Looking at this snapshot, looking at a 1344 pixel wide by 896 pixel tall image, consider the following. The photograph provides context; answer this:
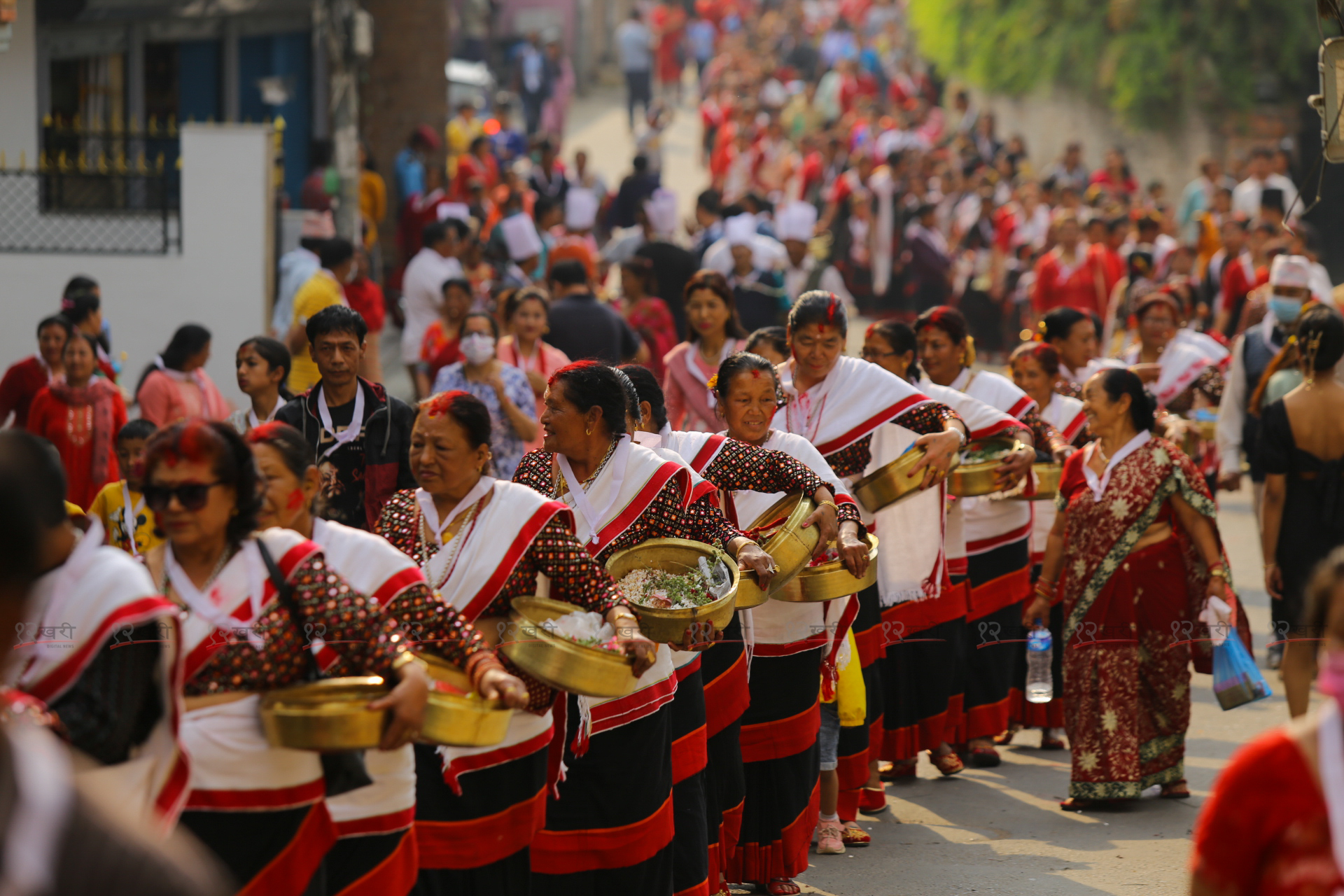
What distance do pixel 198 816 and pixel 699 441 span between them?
2629mm

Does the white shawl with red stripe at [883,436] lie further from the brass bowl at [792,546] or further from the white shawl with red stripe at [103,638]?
the white shawl with red stripe at [103,638]

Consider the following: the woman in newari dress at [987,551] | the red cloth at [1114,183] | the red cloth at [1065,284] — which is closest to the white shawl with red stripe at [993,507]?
the woman in newari dress at [987,551]

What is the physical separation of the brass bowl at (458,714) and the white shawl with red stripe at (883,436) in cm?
290

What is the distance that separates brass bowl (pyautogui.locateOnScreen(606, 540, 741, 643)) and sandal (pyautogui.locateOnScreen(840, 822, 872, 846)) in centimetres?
206

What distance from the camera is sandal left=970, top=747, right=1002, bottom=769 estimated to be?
27.3 ft

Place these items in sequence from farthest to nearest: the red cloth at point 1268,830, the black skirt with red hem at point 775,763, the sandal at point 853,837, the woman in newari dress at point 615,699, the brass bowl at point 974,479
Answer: the brass bowl at point 974,479 < the sandal at point 853,837 < the black skirt with red hem at point 775,763 < the woman in newari dress at point 615,699 < the red cloth at point 1268,830

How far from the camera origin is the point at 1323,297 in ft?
43.3

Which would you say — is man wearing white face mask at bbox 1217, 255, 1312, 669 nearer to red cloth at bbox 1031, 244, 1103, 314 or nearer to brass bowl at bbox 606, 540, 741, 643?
brass bowl at bbox 606, 540, 741, 643

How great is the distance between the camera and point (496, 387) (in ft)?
30.1

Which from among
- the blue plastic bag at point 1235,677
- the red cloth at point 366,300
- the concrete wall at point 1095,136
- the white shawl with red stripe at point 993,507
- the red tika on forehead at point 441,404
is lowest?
the blue plastic bag at point 1235,677

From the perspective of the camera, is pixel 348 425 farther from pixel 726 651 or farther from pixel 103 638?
pixel 103 638

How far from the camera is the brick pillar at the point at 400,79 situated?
18.9m

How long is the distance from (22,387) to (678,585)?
4915mm

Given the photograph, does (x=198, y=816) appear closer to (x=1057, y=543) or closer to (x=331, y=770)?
(x=331, y=770)
